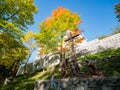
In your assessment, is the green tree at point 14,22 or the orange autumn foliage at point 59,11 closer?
the green tree at point 14,22

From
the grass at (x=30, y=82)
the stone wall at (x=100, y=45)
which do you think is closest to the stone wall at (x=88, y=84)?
the grass at (x=30, y=82)

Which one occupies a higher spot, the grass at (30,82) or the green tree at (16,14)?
the green tree at (16,14)

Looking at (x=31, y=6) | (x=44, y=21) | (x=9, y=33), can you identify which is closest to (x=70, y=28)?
(x=44, y=21)

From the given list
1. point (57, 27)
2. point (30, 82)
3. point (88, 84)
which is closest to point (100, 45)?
point (57, 27)

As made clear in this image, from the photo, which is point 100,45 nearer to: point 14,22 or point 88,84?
point 14,22

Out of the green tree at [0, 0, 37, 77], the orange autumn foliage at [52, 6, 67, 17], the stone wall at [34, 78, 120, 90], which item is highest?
the orange autumn foliage at [52, 6, 67, 17]

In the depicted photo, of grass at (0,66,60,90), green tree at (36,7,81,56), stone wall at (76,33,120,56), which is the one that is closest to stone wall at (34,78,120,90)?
grass at (0,66,60,90)

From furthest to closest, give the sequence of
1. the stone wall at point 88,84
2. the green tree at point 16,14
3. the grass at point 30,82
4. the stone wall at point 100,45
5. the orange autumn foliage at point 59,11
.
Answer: the orange autumn foliage at point 59,11 → the stone wall at point 100,45 → the grass at point 30,82 → the green tree at point 16,14 → the stone wall at point 88,84

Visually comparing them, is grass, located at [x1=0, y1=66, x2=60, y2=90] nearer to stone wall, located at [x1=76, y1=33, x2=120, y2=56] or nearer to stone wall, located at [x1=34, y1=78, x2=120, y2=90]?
stone wall, located at [x1=34, y1=78, x2=120, y2=90]

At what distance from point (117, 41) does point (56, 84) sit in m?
12.4

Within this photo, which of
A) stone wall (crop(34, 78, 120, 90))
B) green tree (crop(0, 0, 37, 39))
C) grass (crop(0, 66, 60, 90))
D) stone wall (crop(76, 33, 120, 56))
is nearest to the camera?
stone wall (crop(34, 78, 120, 90))

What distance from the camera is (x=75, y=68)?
32.5 ft

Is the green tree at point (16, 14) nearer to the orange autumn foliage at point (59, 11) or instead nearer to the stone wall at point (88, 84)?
the stone wall at point (88, 84)

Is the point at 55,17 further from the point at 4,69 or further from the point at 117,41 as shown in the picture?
the point at 4,69
